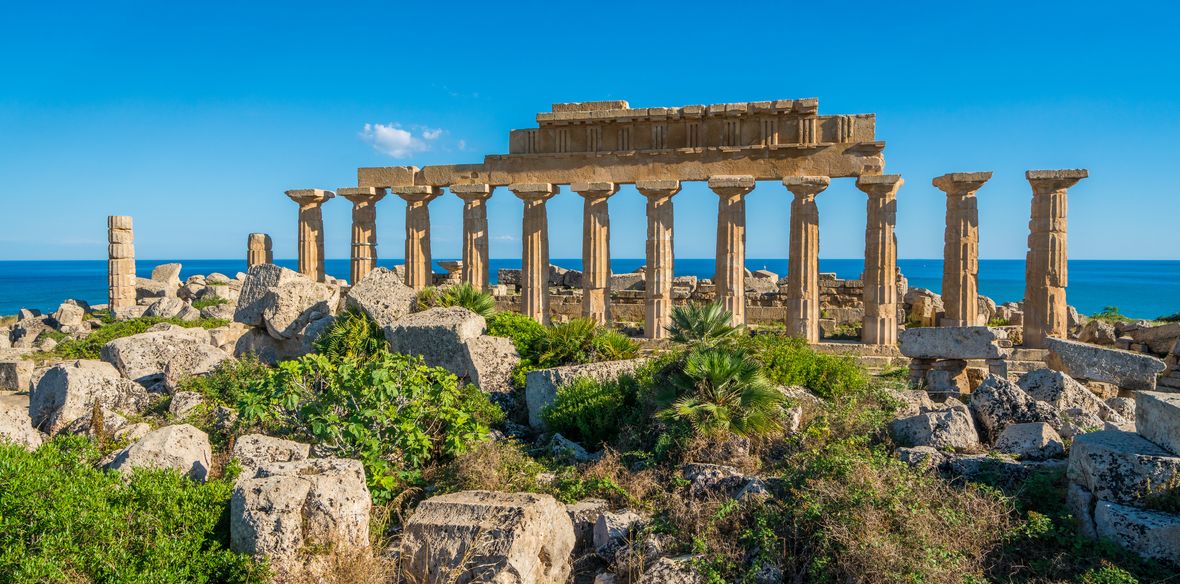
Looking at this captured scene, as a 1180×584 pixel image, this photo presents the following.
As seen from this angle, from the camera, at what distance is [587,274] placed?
1980 cm

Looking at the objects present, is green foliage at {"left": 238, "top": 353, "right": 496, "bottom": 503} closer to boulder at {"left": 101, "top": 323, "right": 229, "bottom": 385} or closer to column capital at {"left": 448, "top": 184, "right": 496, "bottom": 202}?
boulder at {"left": 101, "top": 323, "right": 229, "bottom": 385}

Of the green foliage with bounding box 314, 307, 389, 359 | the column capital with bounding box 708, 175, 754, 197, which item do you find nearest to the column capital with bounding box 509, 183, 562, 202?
the column capital with bounding box 708, 175, 754, 197

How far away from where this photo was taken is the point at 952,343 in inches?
539

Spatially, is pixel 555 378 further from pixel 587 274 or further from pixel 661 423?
pixel 587 274

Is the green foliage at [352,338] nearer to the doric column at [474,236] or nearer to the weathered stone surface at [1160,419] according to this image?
the doric column at [474,236]

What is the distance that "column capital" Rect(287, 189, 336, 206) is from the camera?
22297mm

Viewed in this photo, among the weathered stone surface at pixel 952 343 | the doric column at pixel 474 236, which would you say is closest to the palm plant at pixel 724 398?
the weathered stone surface at pixel 952 343

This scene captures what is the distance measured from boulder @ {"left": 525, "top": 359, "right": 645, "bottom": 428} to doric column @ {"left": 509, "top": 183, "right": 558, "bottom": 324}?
859cm

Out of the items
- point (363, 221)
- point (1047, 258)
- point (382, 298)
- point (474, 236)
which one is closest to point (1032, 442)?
point (1047, 258)

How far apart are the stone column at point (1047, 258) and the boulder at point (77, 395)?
18567mm

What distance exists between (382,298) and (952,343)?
1080 cm

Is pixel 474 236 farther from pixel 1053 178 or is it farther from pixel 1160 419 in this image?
pixel 1160 419

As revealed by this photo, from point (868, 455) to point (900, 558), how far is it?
2.14 m

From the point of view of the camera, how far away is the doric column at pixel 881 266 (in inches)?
703
